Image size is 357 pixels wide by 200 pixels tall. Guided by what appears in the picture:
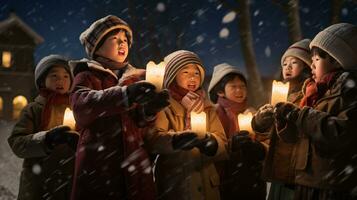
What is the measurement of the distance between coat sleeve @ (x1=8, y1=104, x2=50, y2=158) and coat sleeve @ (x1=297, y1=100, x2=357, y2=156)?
254cm

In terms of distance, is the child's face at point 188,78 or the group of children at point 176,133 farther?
the child's face at point 188,78

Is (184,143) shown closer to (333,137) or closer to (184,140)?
(184,140)

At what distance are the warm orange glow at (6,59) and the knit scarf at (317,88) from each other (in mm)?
27366

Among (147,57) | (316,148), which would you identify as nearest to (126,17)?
(147,57)

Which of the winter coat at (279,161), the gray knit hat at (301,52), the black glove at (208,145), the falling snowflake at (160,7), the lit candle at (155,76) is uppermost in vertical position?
the falling snowflake at (160,7)

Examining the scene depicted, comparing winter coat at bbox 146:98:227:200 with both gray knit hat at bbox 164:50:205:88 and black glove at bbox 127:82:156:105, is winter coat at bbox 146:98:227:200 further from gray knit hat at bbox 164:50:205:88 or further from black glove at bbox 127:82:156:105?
black glove at bbox 127:82:156:105

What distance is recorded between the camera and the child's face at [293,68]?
4.72 meters

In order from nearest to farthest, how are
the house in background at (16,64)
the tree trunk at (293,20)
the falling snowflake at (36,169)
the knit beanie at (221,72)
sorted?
the falling snowflake at (36,169)
the knit beanie at (221,72)
the tree trunk at (293,20)
the house in background at (16,64)

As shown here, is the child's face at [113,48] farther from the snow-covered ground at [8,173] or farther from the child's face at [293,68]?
the snow-covered ground at [8,173]

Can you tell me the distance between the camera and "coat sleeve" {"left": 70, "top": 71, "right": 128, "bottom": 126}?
3.21 m

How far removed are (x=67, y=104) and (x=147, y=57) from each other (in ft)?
28.9

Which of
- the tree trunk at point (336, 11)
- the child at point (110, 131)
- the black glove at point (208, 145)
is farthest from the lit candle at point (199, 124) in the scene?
the tree trunk at point (336, 11)

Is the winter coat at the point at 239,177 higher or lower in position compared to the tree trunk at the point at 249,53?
lower

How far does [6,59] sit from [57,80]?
84.6 ft
